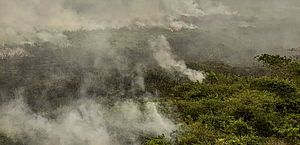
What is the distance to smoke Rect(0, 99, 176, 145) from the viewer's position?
4206 cm

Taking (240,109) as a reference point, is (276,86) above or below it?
above

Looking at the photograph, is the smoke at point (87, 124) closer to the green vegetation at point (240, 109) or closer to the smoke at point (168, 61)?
the green vegetation at point (240, 109)

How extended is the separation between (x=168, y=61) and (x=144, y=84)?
1641cm

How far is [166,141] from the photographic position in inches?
1631

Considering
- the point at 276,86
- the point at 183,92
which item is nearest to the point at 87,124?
the point at 183,92

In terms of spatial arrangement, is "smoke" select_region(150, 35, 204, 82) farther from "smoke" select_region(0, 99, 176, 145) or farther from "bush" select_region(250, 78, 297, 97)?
"smoke" select_region(0, 99, 176, 145)

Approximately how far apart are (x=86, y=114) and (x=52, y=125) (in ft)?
12.5

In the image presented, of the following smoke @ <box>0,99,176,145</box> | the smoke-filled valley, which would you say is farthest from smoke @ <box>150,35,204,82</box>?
smoke @ <box>0,99,176,145</box>

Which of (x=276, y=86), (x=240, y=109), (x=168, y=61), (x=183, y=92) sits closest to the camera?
(x=240, y=109)

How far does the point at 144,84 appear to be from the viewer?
70.9 meters

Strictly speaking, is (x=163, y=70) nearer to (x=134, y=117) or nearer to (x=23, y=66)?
(x=23, y=66)

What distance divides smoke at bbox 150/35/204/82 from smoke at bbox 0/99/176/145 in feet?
71.2

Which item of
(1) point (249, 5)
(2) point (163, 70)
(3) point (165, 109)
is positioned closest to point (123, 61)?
(2) point (163, 70)

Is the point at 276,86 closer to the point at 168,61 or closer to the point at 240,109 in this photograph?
the point at 240,109
